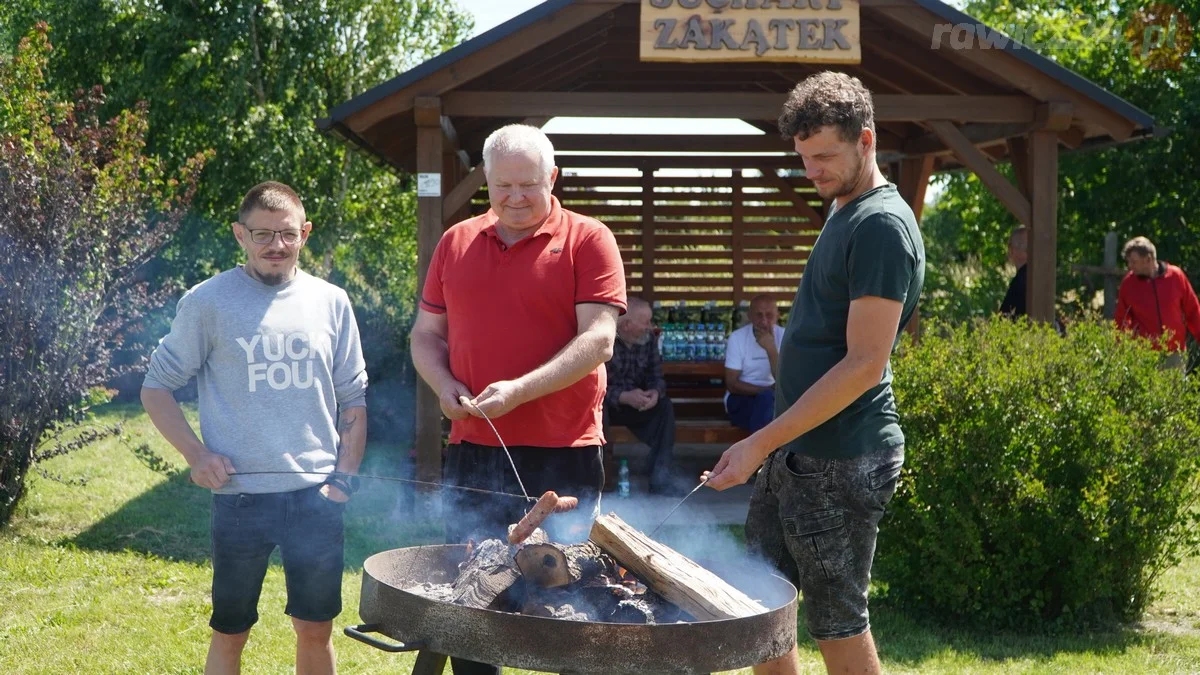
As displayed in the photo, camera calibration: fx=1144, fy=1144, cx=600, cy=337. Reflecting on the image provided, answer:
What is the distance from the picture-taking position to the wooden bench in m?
7.91

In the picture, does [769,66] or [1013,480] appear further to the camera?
[769,66]

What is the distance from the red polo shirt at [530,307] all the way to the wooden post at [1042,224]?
4.78m

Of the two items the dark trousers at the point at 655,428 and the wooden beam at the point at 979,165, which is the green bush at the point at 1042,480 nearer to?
the wooden beam at the point at 979,165

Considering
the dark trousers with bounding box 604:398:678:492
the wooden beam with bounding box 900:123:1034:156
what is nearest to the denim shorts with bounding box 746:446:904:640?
the dark trousers with bounding box 604:398:678:492

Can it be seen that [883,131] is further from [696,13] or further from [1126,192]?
[1126,192]

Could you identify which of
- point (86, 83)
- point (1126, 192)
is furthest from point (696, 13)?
point (86, 83)

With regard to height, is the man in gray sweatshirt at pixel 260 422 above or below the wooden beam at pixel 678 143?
below

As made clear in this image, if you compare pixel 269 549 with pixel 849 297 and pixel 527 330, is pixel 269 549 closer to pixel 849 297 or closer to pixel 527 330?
pixel 527 330

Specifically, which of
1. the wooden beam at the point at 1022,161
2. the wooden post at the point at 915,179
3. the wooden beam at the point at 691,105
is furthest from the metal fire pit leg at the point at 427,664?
the wooden post at the point at 915,179

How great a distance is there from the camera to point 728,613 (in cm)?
260

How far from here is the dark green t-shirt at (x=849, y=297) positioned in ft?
8.72

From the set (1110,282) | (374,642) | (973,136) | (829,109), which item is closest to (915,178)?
(973,136)

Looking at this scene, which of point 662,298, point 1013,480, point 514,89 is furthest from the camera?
point 662,298

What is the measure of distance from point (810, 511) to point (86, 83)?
15.0m
